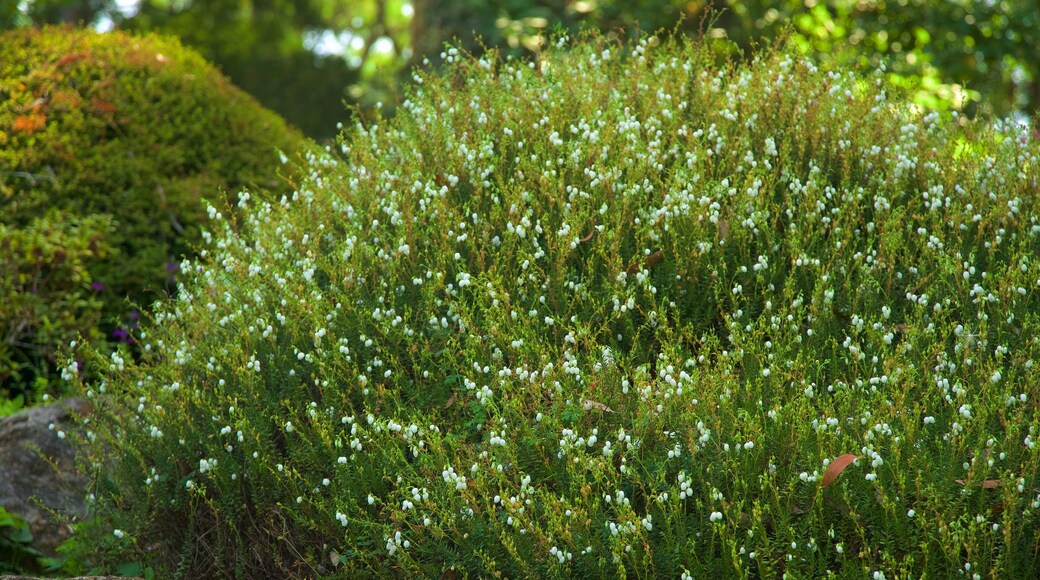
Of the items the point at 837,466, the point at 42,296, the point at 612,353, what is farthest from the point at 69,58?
the point at 837,466

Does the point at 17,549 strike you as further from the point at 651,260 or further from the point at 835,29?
the point at 835,29

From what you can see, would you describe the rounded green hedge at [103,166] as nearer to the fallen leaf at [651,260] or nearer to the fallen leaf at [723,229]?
the fallen leaf at [651,260]

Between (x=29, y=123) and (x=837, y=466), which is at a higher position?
(x=29, y=123)

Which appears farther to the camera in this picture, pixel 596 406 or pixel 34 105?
pixel 34 105

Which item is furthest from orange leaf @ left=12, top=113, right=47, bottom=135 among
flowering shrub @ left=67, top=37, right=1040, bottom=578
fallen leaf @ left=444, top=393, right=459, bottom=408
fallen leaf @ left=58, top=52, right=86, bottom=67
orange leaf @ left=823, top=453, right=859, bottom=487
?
orange leaf @ left=823, top=453, right=859, bottom=487

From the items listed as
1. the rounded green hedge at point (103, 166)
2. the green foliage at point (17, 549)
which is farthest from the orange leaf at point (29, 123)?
the green foliage at point (17, 549)

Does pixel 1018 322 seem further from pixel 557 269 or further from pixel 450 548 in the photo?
pixel 450 548
